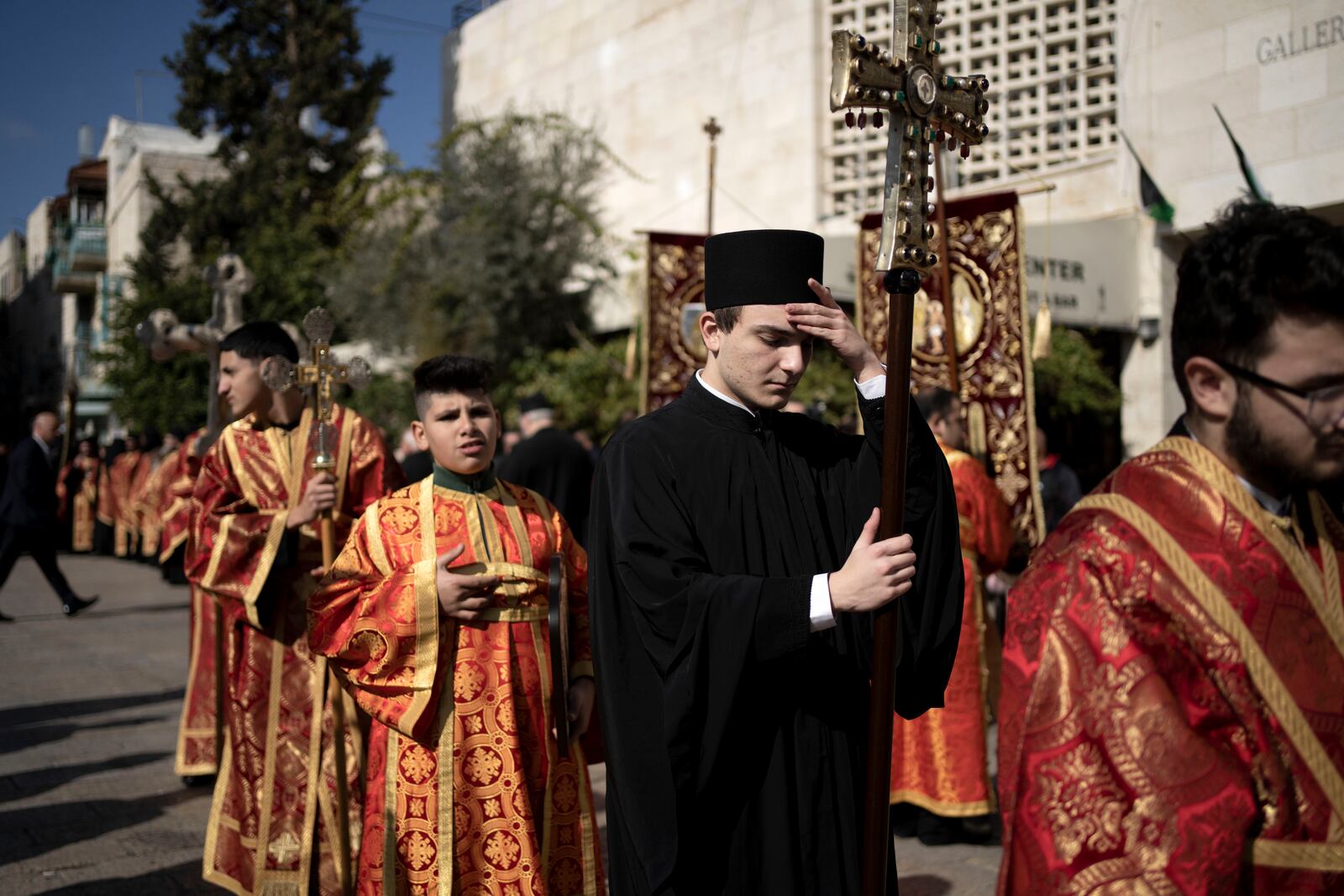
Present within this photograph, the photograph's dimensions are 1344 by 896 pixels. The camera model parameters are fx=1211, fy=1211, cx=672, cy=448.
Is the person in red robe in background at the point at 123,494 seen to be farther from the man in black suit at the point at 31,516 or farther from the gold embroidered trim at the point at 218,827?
the gold embroidered trim at the point at 218,827

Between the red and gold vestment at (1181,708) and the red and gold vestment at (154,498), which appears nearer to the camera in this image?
the red and gold vestment at (1181,708)

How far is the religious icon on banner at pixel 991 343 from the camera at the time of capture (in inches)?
281

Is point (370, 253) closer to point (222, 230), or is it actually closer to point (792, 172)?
point (792, 172)

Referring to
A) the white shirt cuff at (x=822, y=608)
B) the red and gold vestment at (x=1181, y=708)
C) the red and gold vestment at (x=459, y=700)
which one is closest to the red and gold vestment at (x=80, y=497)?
the red and gold vestment at (x=459, y=700)

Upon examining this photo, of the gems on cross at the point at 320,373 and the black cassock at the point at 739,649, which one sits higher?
the gems on cross at the point at 320,373

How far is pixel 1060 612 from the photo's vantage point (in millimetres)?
1903

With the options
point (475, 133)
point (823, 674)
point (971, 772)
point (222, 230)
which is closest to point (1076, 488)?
point (971, 772)

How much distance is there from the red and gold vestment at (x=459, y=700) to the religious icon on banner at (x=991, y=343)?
4.00 metres

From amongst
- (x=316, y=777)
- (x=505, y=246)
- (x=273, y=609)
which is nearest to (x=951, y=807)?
(x=316, y=777)

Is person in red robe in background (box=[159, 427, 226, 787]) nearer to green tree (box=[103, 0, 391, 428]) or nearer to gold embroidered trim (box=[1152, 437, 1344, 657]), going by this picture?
gold embroidered trim (box=[1152, 437, 1344, 657])

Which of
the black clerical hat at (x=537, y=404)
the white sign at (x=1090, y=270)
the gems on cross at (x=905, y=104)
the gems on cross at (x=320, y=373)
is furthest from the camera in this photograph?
the white sign at (x=1090, y=270)

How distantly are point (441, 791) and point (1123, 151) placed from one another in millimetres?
9724

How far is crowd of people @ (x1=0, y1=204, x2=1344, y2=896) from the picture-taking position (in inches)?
71.2

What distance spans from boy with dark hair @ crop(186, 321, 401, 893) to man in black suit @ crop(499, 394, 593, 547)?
3.03 meters
